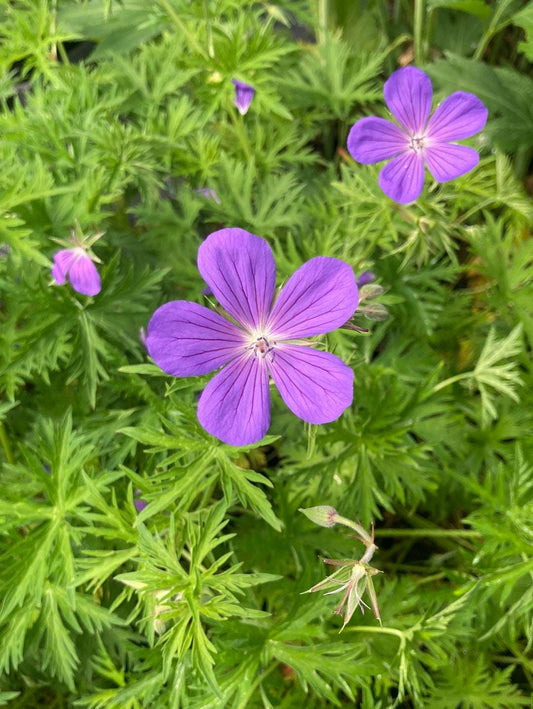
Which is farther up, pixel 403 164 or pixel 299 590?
pixel 403 164

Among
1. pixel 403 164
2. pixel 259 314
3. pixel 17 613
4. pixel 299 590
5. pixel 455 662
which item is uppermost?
pixel 403 164

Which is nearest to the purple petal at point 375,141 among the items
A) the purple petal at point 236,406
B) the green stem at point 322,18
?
the purple petal at point 236,406

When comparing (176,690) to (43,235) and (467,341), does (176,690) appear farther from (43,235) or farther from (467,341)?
(467,341)

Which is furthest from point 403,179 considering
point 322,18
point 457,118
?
point 322,18

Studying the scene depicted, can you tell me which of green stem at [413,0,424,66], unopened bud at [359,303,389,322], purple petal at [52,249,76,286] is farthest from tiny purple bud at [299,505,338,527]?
green stem at [413,0,424,66]

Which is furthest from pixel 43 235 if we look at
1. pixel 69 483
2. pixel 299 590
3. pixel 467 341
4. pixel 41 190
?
pixel 467 341

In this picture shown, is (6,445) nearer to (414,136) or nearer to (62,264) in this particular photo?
(62,264)

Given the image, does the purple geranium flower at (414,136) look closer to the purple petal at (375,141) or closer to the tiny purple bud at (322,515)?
the purple petal at (375,141)

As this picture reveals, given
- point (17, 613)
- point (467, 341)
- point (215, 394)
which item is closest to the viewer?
point (215, 394)
